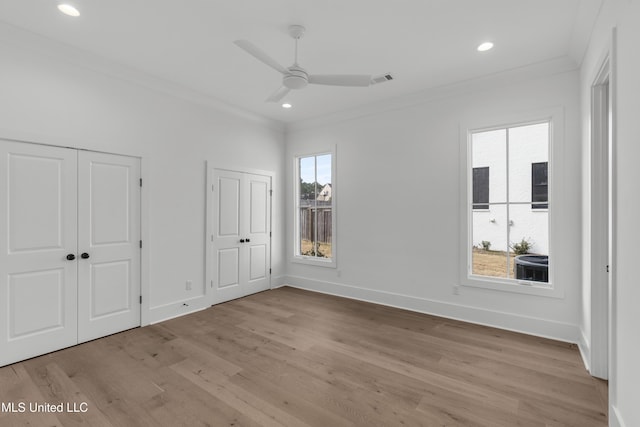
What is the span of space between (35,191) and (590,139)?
5.10 metres

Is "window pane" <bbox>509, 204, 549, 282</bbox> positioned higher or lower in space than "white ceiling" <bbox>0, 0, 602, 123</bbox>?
lower

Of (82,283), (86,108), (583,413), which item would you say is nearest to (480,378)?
(583,413)

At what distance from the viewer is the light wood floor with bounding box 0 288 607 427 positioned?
6.82 ft

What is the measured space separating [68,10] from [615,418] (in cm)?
483

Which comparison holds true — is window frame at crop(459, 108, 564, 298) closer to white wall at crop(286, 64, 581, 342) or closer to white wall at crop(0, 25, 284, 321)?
white wall at crop(286, 64, 581, 342)

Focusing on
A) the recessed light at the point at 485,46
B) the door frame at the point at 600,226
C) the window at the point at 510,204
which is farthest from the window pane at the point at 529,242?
the recessed light at the point at 485,46

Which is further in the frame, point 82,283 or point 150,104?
point 150,104

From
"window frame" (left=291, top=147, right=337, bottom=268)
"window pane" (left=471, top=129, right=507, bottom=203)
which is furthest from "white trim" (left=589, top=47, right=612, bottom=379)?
"window frame" (left=291, top=147, right=337, bottom=268)

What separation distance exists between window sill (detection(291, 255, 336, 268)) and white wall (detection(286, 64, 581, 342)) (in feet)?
0.33
